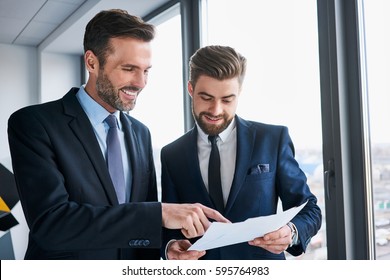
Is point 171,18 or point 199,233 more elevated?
point 171,18

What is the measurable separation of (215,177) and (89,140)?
324 millimetres

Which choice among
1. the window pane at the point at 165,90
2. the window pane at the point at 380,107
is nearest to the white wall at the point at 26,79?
the window pane at the point at 165,90

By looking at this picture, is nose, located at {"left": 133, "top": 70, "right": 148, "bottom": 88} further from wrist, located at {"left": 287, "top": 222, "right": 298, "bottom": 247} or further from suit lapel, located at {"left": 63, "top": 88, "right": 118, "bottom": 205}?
wrist, located at {"left": 287, "top": 222, "right": 298, "bottom": 247}

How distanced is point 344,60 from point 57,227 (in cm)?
102

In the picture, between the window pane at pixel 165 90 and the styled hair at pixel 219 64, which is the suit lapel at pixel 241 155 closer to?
the styled hair at pixel 219 64

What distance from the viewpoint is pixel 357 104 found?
4.03ft

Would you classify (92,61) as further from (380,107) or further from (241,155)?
(380,107)

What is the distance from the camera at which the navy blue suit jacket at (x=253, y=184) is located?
2.99 ft

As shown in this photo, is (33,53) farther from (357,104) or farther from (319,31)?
(357,104)

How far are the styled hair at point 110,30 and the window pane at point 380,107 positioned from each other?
75 cm

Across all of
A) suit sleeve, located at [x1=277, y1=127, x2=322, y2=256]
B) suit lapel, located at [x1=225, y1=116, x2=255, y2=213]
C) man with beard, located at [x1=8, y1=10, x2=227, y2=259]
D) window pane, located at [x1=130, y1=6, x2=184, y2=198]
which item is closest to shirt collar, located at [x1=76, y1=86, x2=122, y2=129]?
man with beard, located at [x1=8, y1=10, x2=227, y2=259]

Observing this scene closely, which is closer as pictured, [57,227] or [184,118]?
[57,227]

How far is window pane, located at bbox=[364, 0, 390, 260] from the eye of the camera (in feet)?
3.84
